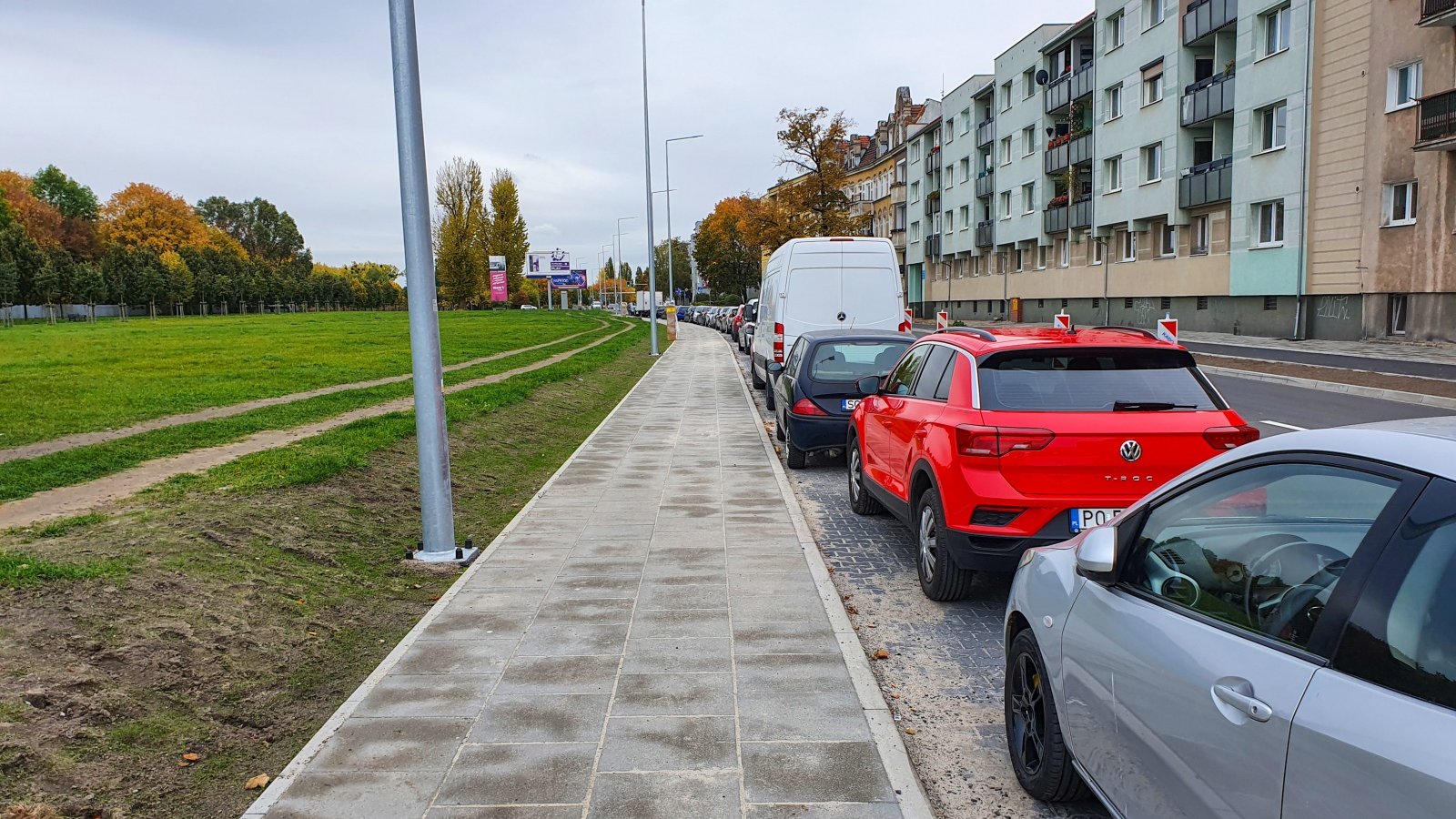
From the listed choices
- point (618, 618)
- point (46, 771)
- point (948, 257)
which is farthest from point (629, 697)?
point (948, 257)

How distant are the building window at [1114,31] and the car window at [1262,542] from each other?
43.2 meters

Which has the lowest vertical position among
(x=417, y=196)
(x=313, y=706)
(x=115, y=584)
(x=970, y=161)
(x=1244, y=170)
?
(x=313, y=706)

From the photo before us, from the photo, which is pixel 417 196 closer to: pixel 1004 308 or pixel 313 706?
pixel 313 706

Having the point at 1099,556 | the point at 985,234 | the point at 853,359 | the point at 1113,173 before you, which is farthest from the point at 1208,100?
the point at 1099,556

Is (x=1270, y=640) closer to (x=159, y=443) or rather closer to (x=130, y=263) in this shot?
(x=159, y=443)

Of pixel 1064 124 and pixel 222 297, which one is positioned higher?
pixel 1064 124

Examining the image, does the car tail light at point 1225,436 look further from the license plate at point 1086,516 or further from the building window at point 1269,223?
the building window at point 1269,223

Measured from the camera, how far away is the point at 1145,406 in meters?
5.75

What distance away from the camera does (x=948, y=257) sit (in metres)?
65.8

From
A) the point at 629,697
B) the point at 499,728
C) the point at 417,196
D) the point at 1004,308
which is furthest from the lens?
the point at 1004,308

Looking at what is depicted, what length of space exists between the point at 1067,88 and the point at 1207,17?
39.2ft

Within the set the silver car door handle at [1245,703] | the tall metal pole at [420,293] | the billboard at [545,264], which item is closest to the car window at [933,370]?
the tall metal pole at [420,293]

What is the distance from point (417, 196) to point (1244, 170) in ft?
104

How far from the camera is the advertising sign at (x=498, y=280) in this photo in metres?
92.4
